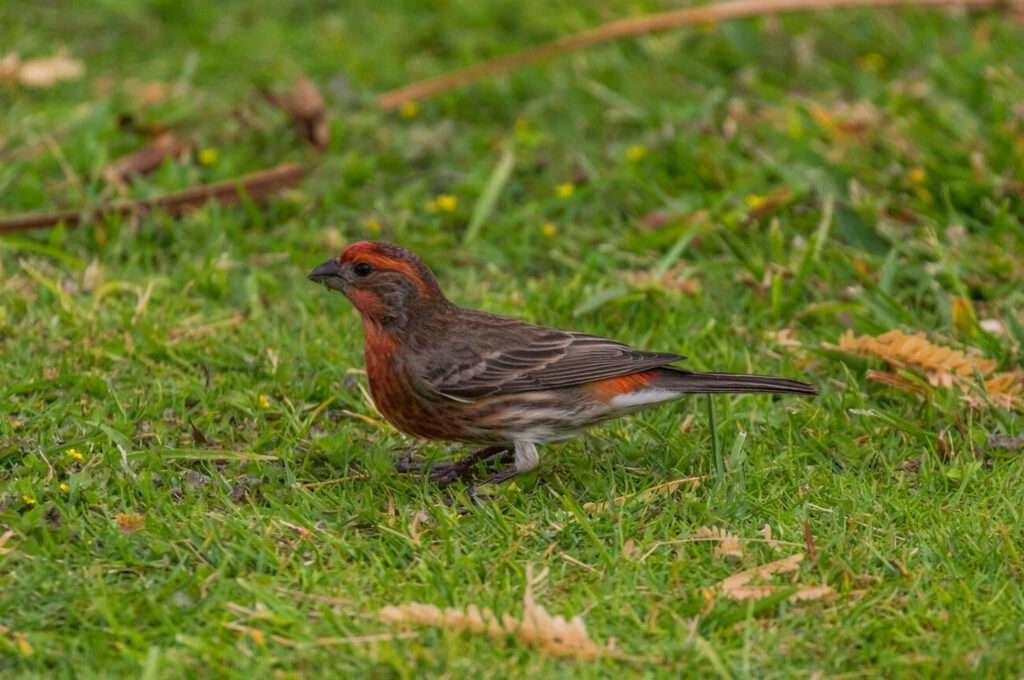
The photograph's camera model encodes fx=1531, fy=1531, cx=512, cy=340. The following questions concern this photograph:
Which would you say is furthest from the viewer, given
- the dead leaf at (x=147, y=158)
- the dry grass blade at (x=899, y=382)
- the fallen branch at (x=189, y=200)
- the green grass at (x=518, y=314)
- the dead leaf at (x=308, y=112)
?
the dead leaf at (x=308, y=112)

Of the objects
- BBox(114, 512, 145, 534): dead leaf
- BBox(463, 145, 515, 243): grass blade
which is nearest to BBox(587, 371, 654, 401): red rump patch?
BBox(114, 512, 145, 534): dead leaf

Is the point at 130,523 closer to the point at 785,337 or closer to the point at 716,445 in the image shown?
the point at 716,445

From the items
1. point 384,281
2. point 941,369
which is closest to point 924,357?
point 941,369

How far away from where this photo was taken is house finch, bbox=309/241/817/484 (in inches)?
239

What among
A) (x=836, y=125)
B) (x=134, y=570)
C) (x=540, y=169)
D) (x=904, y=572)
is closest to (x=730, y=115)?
(x=836, y=125)

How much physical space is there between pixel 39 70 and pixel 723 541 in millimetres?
6153

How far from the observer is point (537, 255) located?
26.6 feet

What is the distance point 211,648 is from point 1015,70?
690 centimetres

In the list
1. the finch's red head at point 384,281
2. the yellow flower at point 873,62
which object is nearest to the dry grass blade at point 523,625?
the finch's red head at point 384,281

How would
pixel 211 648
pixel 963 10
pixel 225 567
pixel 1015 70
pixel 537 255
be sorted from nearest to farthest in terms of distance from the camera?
pixel 211 648 → pixel 225 567 → pixel 537 255 → pixel 1015 70 → pixel 963 10

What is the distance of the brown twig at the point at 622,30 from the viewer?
959 cm

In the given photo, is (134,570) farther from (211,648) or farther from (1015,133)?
(1015,133)

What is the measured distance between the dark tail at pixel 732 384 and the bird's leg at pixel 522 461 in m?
0.59

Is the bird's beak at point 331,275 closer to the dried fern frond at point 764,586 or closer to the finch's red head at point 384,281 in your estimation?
the finch's red head at point 384,281
